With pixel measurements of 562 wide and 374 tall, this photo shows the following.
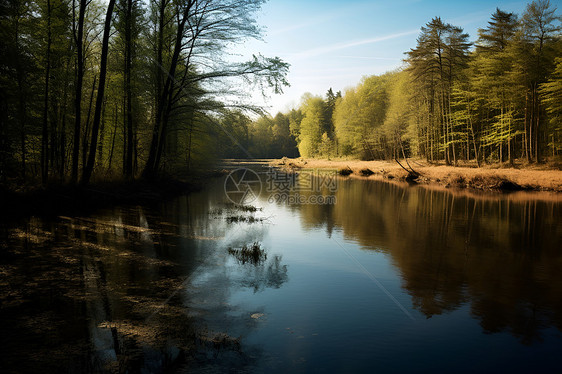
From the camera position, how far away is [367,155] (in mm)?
65625

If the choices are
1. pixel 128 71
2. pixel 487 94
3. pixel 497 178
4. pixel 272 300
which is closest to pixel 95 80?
pixel 128 71

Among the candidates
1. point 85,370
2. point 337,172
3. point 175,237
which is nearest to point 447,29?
point 337,172

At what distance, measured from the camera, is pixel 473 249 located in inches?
417

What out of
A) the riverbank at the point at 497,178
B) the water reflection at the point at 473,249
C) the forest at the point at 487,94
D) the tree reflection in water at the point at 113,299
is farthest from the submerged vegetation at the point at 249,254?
the riverbank at the point at 497,178

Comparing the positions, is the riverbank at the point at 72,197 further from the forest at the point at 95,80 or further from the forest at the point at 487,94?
the forest at the point at 487,94

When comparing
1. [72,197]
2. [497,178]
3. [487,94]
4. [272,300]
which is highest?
[487,94]

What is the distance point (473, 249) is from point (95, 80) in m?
20.2

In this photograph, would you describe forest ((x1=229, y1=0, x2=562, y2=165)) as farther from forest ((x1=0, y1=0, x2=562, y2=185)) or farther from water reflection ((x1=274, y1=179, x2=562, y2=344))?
water reflection ((x1=274, y1=179, x2=562, y2=344))

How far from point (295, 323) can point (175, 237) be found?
21.6 ft

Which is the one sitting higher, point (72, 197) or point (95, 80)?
point (95, 80)

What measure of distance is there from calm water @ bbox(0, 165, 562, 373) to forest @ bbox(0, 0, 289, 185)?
5.00m
